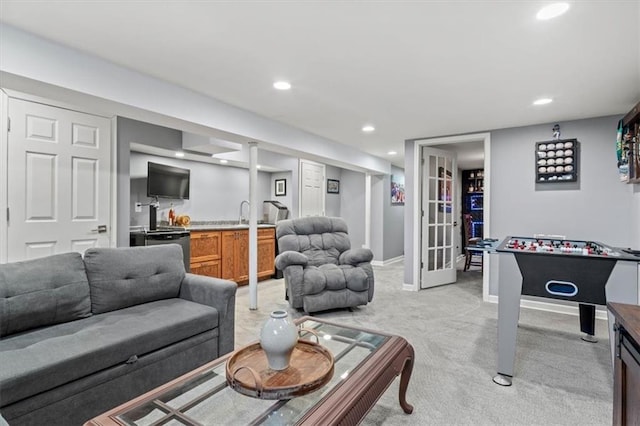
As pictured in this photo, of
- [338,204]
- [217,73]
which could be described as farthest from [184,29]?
[338,204]

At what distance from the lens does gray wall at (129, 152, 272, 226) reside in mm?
4363

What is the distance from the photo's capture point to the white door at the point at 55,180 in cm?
283

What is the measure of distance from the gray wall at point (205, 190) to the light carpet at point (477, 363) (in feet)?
5.53

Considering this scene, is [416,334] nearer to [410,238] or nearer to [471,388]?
[471,388]

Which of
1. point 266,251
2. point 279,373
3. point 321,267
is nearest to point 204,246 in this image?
point 266,251

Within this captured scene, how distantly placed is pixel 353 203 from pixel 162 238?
4.22m

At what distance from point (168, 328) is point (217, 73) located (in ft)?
6.26

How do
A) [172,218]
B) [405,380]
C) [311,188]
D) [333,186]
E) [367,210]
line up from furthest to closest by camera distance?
1. [333,186]
2. [367,210]
3. [311,188]
4. [172,218]
5. [405,380]

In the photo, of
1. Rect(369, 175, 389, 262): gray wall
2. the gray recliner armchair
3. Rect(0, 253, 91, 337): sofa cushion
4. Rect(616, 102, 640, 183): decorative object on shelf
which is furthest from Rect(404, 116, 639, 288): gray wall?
Rect(0, 253, 91, 337): sofa cushion

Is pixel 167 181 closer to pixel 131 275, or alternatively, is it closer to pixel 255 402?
pixel 131 275

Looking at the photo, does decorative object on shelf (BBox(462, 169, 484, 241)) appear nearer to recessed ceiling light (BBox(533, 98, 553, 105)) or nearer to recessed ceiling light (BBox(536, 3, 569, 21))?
recessed ceiling light (BBox(533, 98, 553, 105))

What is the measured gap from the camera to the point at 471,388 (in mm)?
2098

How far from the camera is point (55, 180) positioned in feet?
10.0

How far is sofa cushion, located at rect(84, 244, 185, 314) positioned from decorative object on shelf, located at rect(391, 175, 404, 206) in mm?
5390
